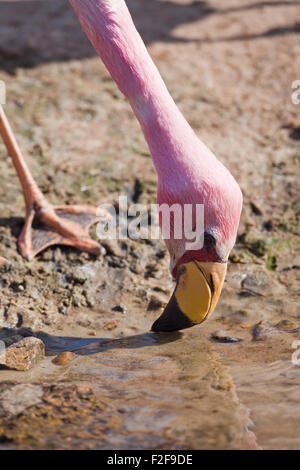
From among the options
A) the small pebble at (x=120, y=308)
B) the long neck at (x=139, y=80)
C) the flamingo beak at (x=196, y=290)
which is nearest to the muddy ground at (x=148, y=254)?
the small pebble at (x=120, y=308)

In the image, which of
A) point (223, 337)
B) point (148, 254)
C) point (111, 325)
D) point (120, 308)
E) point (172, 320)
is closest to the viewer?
point (172, 320)

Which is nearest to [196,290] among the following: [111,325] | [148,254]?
[111,325]

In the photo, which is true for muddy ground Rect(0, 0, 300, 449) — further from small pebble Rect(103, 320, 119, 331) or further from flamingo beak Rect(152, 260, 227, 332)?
flamingo beak Rect(152, 260, 227, 332)

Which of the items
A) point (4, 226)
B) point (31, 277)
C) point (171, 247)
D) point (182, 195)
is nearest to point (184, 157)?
point (182, 195)

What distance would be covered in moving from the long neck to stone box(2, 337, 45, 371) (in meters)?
0.97

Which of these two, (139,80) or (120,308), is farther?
(120,308)

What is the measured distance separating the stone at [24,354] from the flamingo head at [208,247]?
2.18 feet

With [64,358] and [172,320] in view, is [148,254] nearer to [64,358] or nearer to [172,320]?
[172,320]

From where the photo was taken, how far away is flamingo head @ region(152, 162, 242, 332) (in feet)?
9.63

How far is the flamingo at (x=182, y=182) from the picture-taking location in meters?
2.94

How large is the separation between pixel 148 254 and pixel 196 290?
1.00 meters

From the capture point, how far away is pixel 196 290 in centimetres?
296

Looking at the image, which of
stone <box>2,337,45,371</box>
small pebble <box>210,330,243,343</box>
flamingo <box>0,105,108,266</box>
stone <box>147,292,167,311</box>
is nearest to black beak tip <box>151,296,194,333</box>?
small pebble <box>210,330,243,343</box>

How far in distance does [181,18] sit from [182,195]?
159 inches
